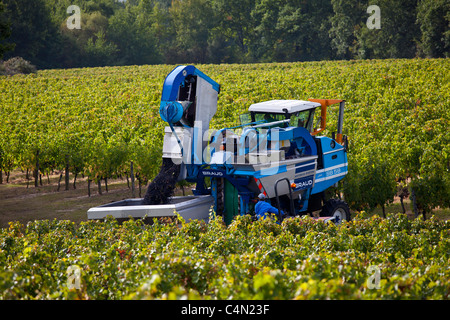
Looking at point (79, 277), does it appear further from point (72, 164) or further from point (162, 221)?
point (72, 164)

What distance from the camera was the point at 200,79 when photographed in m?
10.6

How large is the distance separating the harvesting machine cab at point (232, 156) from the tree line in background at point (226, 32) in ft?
185

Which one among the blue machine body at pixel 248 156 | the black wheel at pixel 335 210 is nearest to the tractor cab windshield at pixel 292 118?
the blue machine body at pixel 248 156

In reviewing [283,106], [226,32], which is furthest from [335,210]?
[226,32]

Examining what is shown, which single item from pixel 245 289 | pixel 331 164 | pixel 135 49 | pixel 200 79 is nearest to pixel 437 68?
pixel 331 164

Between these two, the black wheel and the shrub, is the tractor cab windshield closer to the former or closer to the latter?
the black wheel

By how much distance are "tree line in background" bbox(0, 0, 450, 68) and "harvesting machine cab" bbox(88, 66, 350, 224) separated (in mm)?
56366

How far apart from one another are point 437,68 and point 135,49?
59.2 metres

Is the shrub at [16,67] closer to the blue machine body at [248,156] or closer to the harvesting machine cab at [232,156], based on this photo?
the harvesting machine cab at [232,156]

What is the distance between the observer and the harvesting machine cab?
10.1 m

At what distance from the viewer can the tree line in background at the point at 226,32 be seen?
67.1 m

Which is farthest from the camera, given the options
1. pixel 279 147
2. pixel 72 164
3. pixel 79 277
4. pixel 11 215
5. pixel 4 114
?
pixel 4 114

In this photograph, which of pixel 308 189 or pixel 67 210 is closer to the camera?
pixel 308 189

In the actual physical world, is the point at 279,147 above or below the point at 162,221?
above
